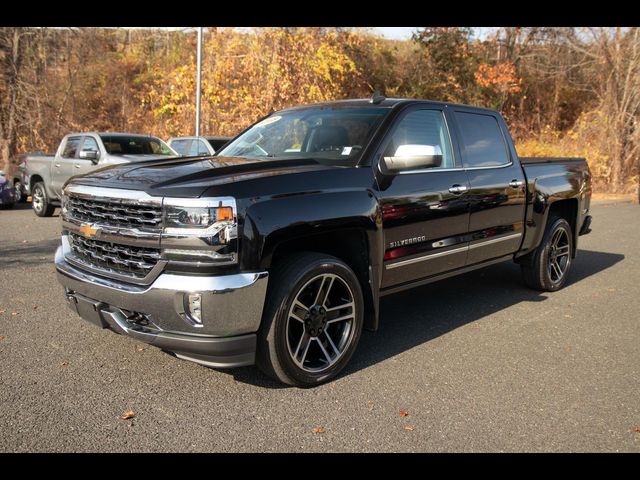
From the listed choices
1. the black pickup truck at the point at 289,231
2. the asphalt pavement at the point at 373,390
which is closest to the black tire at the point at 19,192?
the asphalt pavement at the point at 373,390

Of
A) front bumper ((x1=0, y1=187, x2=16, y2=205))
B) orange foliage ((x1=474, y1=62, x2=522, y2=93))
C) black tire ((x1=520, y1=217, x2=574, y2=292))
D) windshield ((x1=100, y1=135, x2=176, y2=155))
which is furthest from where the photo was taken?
orange foliage ((x1=474, y1=62, x2=522, y2=93))

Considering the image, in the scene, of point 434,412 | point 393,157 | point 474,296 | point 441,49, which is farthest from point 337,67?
point 434,412

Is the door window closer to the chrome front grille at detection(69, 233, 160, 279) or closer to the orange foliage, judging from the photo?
the chrome front grille at detection(69, 233, 160, 279)

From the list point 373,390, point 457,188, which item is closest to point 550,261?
point 457,188

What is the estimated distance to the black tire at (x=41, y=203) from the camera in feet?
40.4

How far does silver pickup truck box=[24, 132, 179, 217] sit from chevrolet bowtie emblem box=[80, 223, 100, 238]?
773 cm

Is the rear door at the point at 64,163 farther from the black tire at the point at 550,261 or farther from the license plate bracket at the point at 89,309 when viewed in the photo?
the black tire at the point at 550,261

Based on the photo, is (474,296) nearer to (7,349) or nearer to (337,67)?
(7,349)

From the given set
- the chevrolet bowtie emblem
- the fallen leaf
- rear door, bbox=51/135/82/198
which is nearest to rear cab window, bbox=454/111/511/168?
the chevrolet bowtie emblem

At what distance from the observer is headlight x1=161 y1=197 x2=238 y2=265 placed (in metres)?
3.23

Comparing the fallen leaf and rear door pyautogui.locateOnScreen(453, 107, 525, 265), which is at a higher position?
rear door pyautogui.locateOnScreen(453, 107, 525, 265)

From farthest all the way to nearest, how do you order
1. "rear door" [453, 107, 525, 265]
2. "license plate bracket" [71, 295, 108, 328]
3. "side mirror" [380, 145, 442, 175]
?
1. "rear door" [453, 107, 525, 265]
2. "side mirror" [380, 145, 442, 175]
3. "license plate bracket" [71, 295, 108, 328]

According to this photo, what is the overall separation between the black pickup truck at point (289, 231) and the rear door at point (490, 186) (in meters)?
0.02

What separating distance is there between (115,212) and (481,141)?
348 cm
